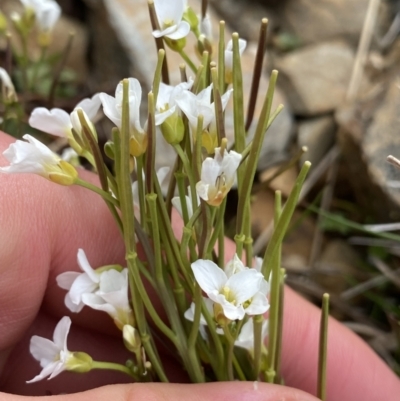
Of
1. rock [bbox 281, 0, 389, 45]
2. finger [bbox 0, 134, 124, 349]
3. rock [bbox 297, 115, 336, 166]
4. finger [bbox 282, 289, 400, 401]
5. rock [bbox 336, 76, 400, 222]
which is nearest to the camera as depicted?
finger [bbox 0, 134, 124, 349]

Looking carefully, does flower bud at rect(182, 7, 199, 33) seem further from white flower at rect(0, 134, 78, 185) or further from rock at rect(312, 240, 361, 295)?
rock at rect(312, 240, 361, 295)

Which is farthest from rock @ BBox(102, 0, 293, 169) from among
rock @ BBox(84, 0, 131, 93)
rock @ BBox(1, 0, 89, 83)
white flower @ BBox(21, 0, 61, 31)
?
white flower @ BBox(21, 0, 61, 31)

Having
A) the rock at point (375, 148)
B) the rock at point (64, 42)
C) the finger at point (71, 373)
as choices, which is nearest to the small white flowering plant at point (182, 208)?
the finger at point (71, 373)

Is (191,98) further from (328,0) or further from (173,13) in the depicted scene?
(328,0)

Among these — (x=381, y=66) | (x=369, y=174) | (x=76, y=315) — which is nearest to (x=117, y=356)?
(x=76, y=315)

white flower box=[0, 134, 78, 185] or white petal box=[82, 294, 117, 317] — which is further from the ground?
white flower box=[0, 134, 78, 185]

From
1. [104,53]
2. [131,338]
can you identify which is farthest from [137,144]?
[104,53]
